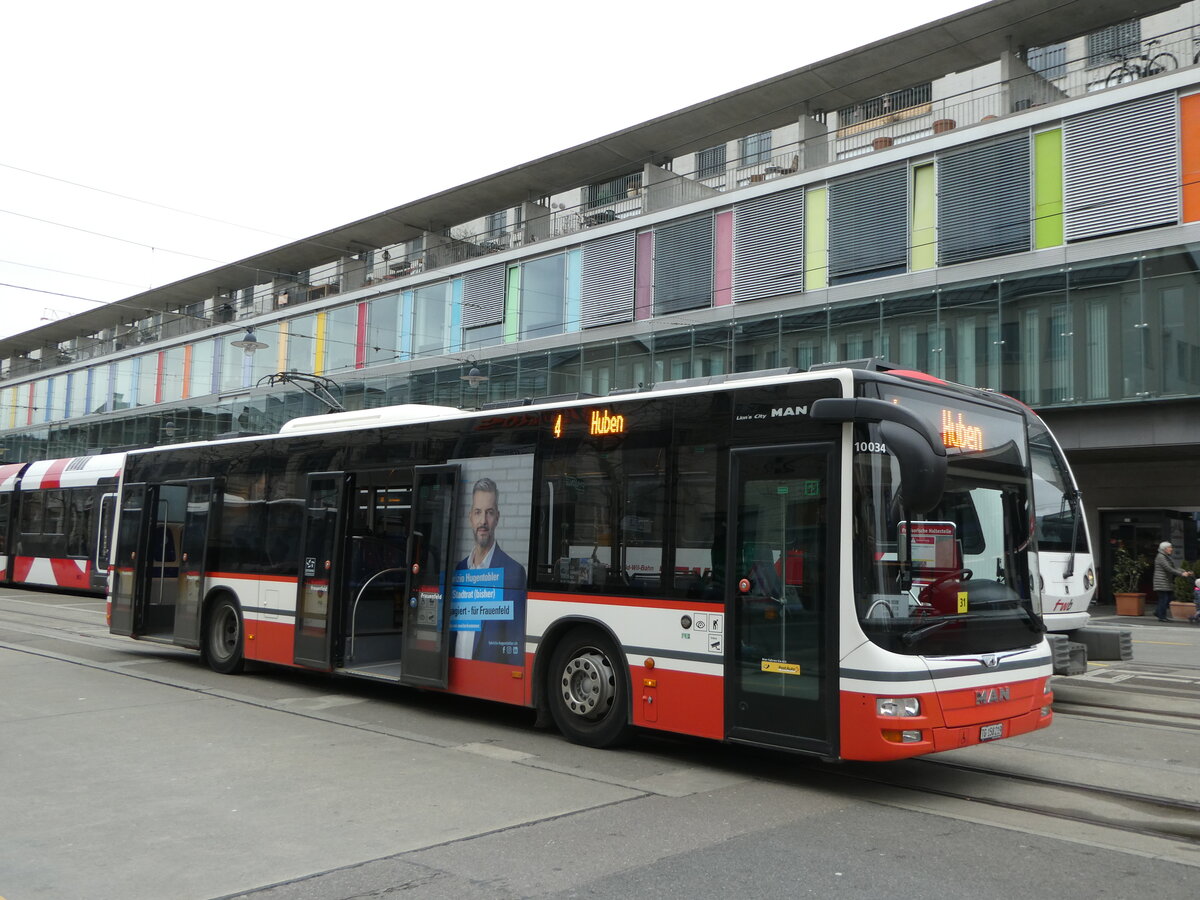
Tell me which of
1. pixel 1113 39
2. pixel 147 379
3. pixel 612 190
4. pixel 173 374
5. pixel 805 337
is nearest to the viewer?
pixel 805 337

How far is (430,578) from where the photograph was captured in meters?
9.90

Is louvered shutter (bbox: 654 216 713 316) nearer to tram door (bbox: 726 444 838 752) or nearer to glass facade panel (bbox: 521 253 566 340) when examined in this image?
glass facade panel (bbox: 521 253 566 340)

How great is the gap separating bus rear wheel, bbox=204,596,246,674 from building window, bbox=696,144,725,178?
26.5 meters

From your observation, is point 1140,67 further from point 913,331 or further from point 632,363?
point 632,363

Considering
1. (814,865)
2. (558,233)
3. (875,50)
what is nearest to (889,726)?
(814,865)

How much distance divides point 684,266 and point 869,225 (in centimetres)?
594

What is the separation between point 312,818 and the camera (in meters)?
6.25

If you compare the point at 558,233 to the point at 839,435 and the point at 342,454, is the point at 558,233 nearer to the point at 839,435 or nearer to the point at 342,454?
the point at 342,454

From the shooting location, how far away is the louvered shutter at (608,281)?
31.3m

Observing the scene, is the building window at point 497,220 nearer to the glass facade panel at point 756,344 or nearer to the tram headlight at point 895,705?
the glass facade panel at point 756,344

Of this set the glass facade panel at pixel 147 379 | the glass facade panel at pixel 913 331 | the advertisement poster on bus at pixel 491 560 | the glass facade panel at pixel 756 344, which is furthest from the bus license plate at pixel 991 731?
the glass facade panel at pixel 147 379

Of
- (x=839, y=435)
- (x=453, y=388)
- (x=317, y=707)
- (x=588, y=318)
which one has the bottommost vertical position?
(x=317, y=707)

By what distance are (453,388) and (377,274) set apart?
45.9 feet

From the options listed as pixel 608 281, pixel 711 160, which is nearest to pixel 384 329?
pixel 608 281
